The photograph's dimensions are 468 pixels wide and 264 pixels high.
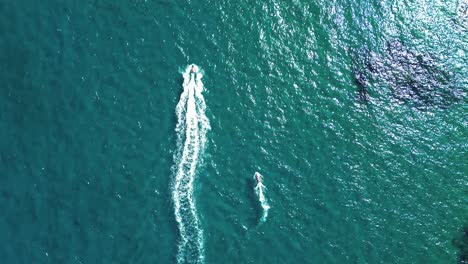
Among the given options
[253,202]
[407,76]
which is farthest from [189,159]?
[407,76]

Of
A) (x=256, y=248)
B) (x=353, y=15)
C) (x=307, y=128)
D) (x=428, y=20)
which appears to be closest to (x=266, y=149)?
(x=307, y=128)

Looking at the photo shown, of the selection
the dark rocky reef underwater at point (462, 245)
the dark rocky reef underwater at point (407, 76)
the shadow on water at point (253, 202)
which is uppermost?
the dark rocky reef underwater at point (407, 76)

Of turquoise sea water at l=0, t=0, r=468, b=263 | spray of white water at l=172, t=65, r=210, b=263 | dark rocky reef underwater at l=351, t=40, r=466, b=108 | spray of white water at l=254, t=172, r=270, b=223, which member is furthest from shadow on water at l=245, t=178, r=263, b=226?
dark rocky reef underwater at l=351, t=40, r=466, b=108

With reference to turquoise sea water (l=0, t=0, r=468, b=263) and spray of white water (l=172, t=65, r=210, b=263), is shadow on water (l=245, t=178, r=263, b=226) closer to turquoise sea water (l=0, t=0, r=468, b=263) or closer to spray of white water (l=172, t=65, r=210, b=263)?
turquoise sea water (l=0, t=0, r=468, b=263)

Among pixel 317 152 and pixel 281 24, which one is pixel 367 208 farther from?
pixel 281 24

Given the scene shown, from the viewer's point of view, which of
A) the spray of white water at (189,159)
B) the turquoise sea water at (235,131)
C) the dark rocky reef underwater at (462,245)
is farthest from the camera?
the turquoise sea water at (235,131)

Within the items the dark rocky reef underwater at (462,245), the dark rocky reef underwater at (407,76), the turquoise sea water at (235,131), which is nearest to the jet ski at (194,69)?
the turquoise sea water at (235,131)

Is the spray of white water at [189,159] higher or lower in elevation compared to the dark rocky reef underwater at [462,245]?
higher

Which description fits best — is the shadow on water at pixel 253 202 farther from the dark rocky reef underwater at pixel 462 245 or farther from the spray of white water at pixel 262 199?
the dark rocky reef underwater at pixel 462 245
